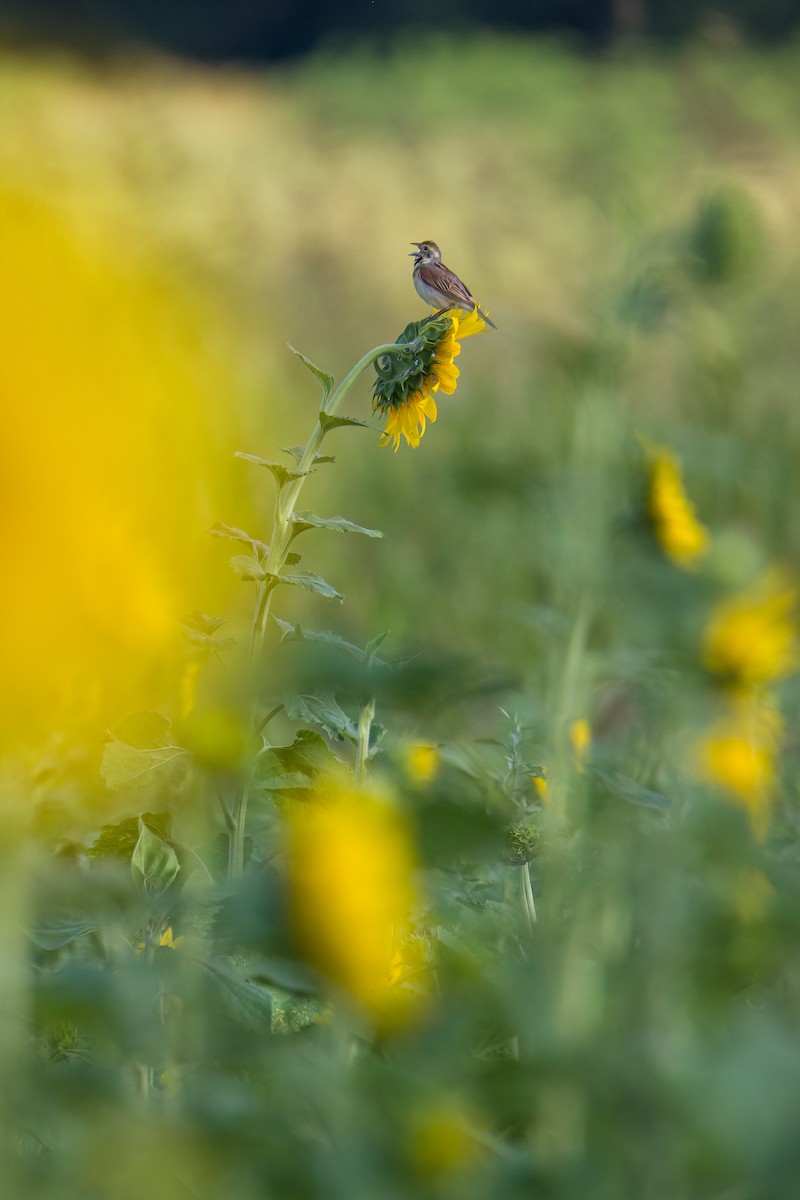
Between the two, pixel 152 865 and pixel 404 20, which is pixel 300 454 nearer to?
pixel 152 865

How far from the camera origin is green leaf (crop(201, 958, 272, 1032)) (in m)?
0.52

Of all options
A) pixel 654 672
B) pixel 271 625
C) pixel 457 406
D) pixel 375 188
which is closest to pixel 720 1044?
pixel 654 672

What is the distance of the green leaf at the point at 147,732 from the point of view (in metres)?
0.64

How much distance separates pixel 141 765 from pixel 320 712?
11cm

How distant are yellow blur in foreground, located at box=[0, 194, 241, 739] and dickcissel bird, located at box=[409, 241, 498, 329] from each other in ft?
3.12

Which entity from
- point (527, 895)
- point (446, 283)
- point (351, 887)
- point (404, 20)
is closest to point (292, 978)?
point (351, 887)

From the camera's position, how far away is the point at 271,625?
0.83 metres

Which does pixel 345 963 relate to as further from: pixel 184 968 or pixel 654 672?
pixel 654 672

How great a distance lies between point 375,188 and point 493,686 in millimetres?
6700

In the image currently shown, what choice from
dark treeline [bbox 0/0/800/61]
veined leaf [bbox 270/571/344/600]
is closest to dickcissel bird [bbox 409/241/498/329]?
veined leaf [bbox 270/571/344/600]

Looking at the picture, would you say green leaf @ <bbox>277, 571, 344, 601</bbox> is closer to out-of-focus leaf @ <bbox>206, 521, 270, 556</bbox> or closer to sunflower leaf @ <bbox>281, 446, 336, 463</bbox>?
sunflower leaf @ <bbox>281, 446, 336, 463</bbox>

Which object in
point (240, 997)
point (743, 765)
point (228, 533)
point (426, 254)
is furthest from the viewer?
point (426, 254)

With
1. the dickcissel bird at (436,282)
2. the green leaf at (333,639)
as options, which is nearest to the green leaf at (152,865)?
the green leaf at (333,639)

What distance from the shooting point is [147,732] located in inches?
25.7
